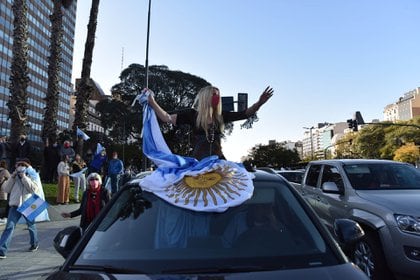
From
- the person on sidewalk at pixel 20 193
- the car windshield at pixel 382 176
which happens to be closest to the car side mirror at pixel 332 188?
the car windshield at pixel 382 176

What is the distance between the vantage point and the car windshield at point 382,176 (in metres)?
6.52

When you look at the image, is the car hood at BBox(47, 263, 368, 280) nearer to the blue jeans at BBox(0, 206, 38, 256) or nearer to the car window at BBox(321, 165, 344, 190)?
the car window at BBox(321, 165, 344, 190)

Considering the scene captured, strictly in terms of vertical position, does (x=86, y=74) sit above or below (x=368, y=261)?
above

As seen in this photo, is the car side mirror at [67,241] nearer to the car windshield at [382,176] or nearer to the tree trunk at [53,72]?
the car windshield at [382,176]

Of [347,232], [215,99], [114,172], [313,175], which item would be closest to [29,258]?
[215,99]

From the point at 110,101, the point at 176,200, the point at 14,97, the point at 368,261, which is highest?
the point at 110,101

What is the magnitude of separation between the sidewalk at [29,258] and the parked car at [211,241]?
3691 millimetres

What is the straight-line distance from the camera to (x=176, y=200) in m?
2.86

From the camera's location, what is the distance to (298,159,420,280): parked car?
16.5 ft

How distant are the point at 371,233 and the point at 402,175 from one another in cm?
172

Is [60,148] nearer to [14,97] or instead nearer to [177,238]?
[14,97]

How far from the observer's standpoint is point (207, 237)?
8.66 ft

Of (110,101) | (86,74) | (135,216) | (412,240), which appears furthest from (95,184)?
(110,101)

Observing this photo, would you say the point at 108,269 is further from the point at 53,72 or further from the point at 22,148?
the point at 53,72
